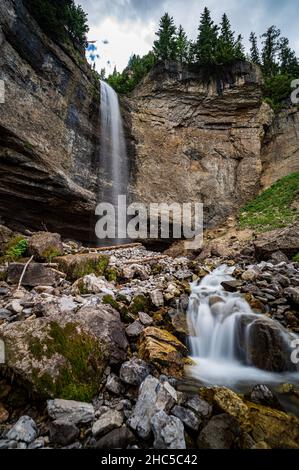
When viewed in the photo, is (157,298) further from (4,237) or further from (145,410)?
(4,237)

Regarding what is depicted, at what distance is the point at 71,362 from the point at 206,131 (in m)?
18.9

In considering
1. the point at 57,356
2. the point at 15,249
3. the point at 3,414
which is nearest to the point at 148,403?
the point at 57,356

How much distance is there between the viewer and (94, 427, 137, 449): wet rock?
2.26 m

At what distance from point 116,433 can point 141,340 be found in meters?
1.72

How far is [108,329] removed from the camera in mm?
3664

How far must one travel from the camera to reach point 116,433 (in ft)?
7.63

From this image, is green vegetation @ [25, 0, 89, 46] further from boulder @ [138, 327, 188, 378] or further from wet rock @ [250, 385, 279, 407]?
wet rock @ [250, 385, 279, 407]

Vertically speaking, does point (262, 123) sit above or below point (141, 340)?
above

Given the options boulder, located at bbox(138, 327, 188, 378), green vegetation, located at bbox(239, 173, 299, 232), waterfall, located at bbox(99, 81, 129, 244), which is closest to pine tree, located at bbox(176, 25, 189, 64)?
waterfall, located at bbox(99, 81, 129, 244)

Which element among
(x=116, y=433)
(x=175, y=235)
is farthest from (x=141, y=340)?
(x=175, y=235)

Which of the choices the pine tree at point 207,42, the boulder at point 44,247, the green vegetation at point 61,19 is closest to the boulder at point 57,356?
the boulder at point 44,247

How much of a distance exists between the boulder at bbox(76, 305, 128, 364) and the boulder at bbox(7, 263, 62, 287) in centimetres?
283

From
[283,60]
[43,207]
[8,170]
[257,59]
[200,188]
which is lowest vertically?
[43,207]

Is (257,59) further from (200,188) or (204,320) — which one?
(204,320)
